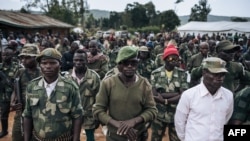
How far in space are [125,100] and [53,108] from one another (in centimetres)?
71

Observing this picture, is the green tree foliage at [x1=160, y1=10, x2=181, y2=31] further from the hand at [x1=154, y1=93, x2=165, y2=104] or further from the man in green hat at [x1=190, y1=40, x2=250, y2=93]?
the hand at [x1=154, y1=93, x2=165, y2=104]

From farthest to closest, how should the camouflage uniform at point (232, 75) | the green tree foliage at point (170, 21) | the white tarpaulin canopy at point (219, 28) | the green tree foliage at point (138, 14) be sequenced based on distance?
the green tree foliage at point (138, 14), the green tree foliage at point (170, 21), the white tarpaulin canopy at point (219, 28), the camouflage uniform at point (232, 75)

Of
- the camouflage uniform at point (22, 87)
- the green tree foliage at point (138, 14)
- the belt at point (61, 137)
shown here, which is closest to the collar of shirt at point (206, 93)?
the belt at point (61, 137)

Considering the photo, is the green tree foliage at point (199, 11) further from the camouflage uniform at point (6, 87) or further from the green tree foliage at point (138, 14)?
the camouflage uniform at point (6, 87)

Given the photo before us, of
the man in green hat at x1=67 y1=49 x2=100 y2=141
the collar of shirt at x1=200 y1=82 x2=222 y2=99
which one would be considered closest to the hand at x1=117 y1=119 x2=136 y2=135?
the collar of shirt at x1=200 y1=82 x2=222 y2=99

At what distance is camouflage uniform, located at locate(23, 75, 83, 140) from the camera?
9.53 ft

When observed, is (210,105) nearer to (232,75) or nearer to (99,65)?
(232,75)

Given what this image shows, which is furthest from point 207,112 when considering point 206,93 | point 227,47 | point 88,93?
point 88,93

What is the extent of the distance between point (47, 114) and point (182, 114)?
52.1 inches

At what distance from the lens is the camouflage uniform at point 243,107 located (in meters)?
2.68

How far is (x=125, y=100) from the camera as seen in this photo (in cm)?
300

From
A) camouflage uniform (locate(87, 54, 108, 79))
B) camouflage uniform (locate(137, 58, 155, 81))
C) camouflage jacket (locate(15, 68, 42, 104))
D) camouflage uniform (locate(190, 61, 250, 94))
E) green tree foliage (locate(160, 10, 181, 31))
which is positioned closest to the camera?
camouflage jacket (locate(15, 68, 42, 104))

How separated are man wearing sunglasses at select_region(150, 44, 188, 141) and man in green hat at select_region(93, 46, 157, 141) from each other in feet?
3.29

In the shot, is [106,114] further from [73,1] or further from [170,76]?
[73,1]
